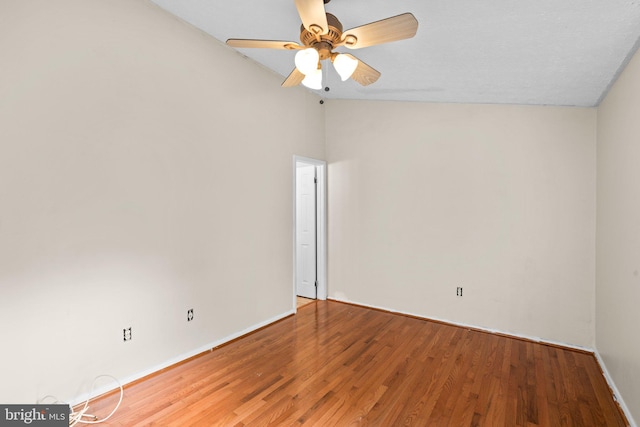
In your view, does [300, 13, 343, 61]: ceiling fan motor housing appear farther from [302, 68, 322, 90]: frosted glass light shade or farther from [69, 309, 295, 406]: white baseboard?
[69, 309, 295, 406]: white baseboard

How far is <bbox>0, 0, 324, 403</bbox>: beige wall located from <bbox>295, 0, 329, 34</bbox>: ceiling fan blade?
158 centimetres

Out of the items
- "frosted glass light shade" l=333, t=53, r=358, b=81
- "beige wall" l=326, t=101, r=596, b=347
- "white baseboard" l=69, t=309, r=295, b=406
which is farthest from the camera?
"beige wall" l=326, t=101, r=596, b=347

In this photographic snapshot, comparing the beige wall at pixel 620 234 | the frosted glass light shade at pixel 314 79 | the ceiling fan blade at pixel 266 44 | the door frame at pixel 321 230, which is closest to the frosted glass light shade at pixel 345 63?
the frosted glass light shade at pixel 314 79

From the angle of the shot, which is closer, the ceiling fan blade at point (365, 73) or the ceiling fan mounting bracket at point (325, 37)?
the ceiling fan mounting bracket at point (325, 37)

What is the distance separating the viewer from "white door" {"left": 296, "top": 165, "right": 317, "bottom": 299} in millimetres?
4707

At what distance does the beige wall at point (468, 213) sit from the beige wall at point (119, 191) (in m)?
1.45

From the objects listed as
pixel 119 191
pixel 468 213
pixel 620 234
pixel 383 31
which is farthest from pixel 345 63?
pixel 468 213

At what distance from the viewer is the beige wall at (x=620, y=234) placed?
6.57 feet

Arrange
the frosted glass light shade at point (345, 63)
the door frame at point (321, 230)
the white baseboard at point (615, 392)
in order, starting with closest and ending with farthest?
the frosted glass light shade at point (345, 63) < the white baseboard at point (615, 392) < the door frame at point (321, 230)

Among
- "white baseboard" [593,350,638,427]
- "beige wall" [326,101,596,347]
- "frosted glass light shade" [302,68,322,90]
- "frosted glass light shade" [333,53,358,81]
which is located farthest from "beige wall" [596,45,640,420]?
"frosted glass light shade" [302,68,322,90]

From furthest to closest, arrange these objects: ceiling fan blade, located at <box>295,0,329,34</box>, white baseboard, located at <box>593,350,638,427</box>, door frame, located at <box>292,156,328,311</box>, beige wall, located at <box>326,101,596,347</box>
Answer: door frame, located at <box>292,156,328,311</box>, beige wall, located at <box>326,101,596,347</box>, white baseboard, located at <box>593,350,638,427</box>, ceiling fan blade, located at <box>295,0,329,34</box>

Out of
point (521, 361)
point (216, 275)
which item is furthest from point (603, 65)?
point (216, 275)

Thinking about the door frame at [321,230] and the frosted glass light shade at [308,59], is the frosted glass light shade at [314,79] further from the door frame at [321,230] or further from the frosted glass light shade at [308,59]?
the door frame at [321,230]

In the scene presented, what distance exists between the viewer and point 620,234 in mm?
2303
